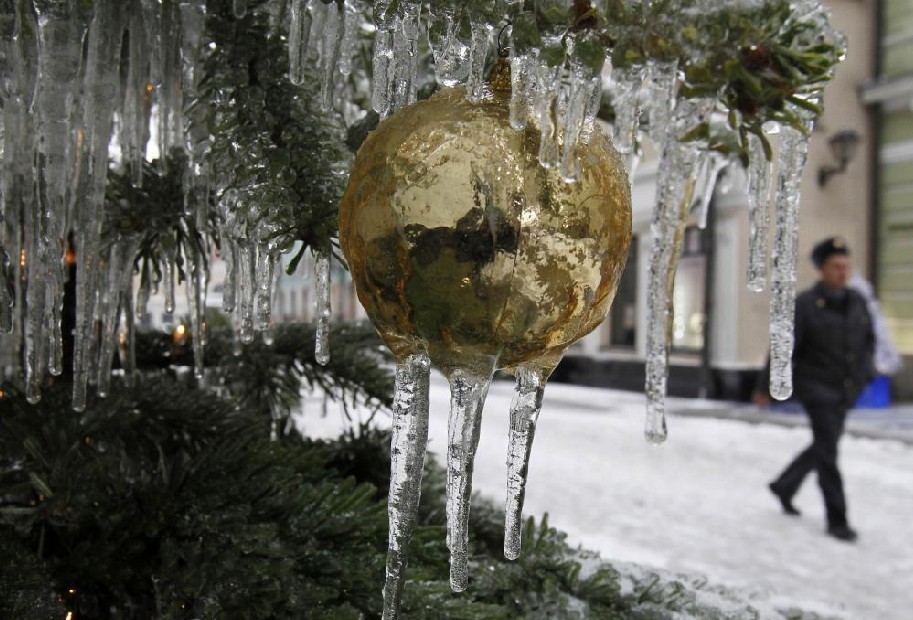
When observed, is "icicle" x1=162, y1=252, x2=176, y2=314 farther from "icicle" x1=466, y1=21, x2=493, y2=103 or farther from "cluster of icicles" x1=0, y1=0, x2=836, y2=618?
"icicle" x1=466, y1=21, x2=493, y2=103

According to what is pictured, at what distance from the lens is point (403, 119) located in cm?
43

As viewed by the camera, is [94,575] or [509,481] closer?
[509,481]

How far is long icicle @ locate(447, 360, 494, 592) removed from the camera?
1.46ft

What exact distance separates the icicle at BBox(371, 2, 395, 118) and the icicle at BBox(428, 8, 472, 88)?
0.11ft

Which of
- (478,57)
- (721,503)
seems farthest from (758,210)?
(721,503)

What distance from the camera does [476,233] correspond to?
0.40 meters

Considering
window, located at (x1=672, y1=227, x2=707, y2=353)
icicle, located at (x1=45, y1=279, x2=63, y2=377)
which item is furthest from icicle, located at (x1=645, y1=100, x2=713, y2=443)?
window, located at (x1=672, y1=227, x2=707, y2=353)

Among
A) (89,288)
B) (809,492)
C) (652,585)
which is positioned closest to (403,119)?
(89,288)

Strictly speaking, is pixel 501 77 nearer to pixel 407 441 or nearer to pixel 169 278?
pixel 407 441

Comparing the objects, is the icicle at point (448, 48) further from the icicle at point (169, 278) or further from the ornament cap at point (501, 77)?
the icicle at point (169, 278)

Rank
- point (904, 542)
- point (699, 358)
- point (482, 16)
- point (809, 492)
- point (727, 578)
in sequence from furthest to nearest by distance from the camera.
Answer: point (699, 358) → point (809, 492) → point (904, 542) → point (727, 578) → point (482, 16)

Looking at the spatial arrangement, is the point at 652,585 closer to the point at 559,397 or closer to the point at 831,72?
the point at 831,72

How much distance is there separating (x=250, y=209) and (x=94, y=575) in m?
0.35

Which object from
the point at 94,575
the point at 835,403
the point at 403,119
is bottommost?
the point at 835,403
